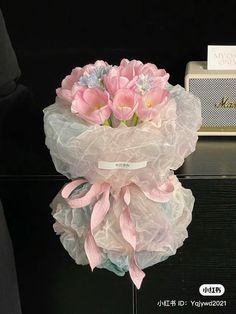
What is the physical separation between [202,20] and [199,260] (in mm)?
630

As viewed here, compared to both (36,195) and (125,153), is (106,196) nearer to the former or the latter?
(125,153)

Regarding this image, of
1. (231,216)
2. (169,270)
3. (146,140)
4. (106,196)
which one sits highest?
(146,140)

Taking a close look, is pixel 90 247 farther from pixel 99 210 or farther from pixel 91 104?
pixel 91 104

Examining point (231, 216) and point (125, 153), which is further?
point (231, 216)

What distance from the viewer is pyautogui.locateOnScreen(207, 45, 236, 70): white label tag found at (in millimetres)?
1472

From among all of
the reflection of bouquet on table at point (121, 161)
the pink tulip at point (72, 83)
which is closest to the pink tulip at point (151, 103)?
the reflection of bouquet on table at point (121, 161)

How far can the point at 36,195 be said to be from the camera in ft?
4.31

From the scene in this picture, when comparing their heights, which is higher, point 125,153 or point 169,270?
point 125,153

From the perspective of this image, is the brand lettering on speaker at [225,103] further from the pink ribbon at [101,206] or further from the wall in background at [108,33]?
the pink ribbon at [101,206]

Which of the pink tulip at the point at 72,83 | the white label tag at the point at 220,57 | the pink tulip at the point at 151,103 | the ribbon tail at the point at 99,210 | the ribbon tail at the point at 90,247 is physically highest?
the pink tulip at the point at 72,83

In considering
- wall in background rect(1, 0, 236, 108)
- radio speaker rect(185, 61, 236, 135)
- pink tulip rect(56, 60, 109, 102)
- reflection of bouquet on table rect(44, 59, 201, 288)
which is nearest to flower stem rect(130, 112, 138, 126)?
reflection of bouquet on table rect(44, 59, 201, 288)

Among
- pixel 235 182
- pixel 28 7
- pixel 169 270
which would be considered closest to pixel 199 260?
pixel 169 270

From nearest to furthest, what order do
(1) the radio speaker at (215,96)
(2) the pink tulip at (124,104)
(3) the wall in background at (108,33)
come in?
(2) the pink tulip at (124,104), (1) the radio speaker at (215,96), (3) the wall in background at (108,33)

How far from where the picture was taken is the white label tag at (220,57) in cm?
147
